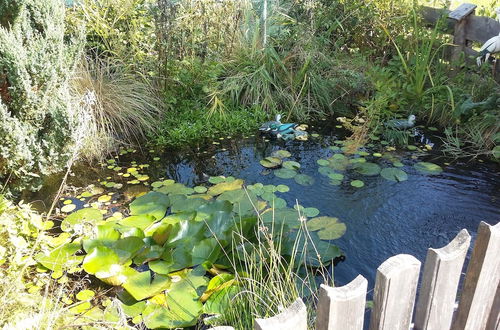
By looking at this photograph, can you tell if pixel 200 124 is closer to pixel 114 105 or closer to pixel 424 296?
pixel 114 105

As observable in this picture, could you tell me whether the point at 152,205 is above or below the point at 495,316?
below

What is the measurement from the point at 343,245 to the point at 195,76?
2566 millimetres

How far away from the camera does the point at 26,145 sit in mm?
2600

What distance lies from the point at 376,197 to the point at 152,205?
5.13ft

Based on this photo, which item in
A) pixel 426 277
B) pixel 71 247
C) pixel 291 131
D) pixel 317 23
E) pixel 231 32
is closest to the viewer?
pixel 426 277

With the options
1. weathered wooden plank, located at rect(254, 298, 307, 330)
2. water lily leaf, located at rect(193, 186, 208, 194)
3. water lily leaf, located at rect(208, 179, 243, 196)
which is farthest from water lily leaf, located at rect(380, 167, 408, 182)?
weathered wooden plank, located at rect(254, 298, 307, 330)

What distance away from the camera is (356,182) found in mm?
3312

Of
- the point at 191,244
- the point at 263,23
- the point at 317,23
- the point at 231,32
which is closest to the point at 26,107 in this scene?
the point at 191,244

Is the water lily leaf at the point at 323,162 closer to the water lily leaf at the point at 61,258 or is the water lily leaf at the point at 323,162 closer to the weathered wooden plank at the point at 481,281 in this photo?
the water lily leaf at the point at 61,258

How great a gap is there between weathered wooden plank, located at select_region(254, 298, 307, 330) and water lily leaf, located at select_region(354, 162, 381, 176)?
2.66 m

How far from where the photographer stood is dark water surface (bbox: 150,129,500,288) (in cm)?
265

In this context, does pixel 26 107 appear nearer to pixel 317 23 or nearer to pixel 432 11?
pixel 317 23

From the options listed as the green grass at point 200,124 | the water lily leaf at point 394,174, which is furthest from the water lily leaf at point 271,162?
the water lily leaf at point 394,174

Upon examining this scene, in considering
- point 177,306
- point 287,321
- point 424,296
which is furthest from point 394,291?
point 177,306
